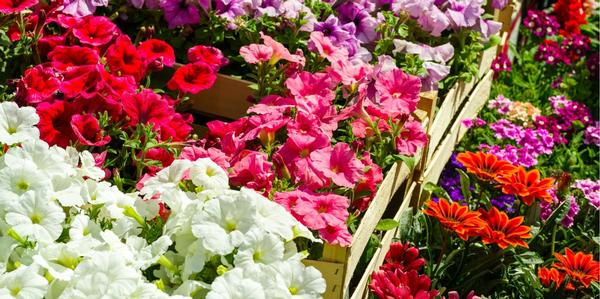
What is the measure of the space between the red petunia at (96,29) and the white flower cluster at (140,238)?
0.79 meters

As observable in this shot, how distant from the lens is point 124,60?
2.72 meters

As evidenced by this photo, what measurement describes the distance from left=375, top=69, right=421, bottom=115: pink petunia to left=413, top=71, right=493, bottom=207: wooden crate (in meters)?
0.56

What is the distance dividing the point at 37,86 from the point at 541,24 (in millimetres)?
3582

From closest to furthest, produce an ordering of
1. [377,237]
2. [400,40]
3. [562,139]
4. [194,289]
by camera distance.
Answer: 1. [194,289]
2. [377,237]
3. [400,40]
4. [562,139]

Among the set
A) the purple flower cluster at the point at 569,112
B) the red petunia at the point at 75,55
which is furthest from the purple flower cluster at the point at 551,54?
Answer: the red petunia at the point at 75,55

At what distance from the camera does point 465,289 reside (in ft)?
9.78

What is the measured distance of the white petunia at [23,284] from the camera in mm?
1717

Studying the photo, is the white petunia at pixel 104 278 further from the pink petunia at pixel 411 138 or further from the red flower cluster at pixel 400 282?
the pink petunia at pixel 411 138

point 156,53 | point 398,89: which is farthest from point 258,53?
point 398,89

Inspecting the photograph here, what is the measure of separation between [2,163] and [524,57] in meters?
3.81

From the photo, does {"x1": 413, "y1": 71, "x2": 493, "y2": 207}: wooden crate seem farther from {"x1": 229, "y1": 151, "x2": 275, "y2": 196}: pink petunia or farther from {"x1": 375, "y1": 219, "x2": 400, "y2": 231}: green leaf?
{"x1": 229, "y1": 151, "x2": 275, "y2": 196}: pink petunia

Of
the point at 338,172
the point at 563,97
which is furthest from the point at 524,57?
the point at 338,172

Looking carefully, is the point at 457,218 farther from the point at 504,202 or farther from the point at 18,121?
the point at 18,121

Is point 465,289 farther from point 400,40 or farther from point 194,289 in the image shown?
point 194,289
